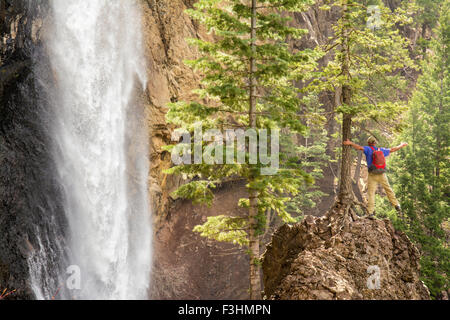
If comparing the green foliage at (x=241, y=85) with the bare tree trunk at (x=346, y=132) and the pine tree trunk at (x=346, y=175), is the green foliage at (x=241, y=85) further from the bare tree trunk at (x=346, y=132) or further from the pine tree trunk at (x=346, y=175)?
the pine tree trunk at (x=346, y=175)

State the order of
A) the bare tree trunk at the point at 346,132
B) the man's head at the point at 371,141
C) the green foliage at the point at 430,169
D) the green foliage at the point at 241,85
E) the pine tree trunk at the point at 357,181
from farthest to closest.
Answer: the pine tree trunk at the point at 357,181 → the green foliage at the point at 430,169 → the bare tree trunk at the point at 346,132 → the man's head at the point at 371,141 → the green foliage at the point at 241,85

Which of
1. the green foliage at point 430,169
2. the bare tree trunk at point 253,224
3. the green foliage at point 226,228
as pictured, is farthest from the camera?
the green foliage at point 430,169

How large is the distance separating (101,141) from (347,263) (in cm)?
1228

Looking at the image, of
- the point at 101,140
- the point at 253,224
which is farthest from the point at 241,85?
the point at 101,140

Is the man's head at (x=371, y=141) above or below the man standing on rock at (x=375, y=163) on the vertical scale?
above

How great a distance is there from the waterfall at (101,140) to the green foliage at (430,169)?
12685 millimetres

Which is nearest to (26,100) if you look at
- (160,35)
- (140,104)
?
(140,104)

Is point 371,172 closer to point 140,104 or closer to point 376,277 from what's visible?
point 376,277

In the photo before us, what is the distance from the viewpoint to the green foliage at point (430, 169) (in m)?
14.1

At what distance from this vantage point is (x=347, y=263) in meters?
7.99

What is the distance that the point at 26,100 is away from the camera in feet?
45.5

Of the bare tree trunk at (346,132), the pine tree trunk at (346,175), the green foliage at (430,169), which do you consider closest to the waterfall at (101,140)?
the bare tree trunk at (346,132)

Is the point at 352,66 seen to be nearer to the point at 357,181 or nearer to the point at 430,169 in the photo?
the point at 430,169

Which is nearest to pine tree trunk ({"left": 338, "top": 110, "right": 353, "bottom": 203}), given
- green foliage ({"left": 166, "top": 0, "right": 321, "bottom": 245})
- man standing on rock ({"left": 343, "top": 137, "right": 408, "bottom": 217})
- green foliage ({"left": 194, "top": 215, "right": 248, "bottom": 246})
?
man standing on rock ({"left": 343, "top": 137, "right": 408, "bottom": 217})
